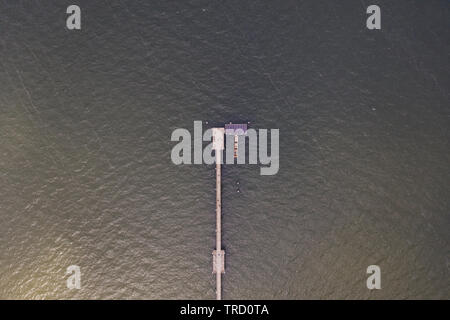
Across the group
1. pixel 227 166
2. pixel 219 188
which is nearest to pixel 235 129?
pixel 227 166

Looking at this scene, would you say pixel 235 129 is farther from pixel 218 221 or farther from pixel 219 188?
pixel 218 221

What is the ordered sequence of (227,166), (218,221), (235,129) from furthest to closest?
(227,166)
(235,129)
(218,221)

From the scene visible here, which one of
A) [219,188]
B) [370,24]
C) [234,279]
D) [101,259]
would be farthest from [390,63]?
[101,259]

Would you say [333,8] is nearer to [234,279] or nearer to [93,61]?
[93,61]

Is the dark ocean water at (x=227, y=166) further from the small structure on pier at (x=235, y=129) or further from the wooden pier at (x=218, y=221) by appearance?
the small structure on pier at (x=235, y=129)

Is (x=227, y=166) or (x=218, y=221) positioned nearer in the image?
(x=218, y=221)

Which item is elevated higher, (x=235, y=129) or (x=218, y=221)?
(x=235, y=129)

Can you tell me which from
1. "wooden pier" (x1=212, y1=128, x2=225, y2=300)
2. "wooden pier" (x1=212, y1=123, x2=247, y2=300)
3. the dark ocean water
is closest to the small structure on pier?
"wooden pier" (x1=212, y1=123, x2=247, y2=300)

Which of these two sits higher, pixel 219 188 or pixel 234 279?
pixel 219 188
